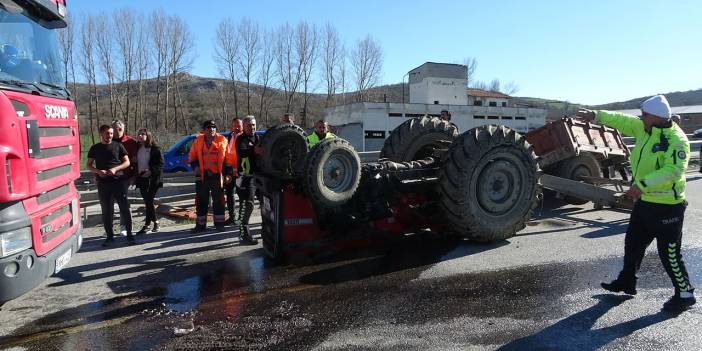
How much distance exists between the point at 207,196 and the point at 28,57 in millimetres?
3728

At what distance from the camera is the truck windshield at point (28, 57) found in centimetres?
389

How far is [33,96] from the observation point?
156 inches

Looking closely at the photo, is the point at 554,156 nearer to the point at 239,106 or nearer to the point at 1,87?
the point at 1,87

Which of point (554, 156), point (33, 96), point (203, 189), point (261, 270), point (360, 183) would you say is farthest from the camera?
point (554, 156)

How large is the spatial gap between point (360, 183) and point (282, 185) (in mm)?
909

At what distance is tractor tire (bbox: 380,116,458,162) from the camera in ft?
23.6

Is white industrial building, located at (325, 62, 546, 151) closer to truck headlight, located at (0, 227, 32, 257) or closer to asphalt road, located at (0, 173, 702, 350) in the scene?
asphalt road, located at (0, 173, 702, 350)

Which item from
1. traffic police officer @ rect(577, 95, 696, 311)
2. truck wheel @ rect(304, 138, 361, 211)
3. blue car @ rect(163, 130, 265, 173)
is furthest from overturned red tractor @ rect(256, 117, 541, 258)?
blue car @ rect(163, 130, 265, 173)

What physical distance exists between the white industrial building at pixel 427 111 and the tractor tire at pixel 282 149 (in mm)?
27452

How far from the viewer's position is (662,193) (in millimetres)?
4168

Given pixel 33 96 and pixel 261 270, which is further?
pixel 261 270

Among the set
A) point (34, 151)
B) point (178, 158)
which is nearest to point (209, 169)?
point (34, 151)

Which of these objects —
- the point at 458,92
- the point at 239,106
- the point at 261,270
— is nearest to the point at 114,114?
the point at 239,106

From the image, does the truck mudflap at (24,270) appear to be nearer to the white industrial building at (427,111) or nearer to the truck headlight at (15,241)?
the truck headlight at (15,241)
